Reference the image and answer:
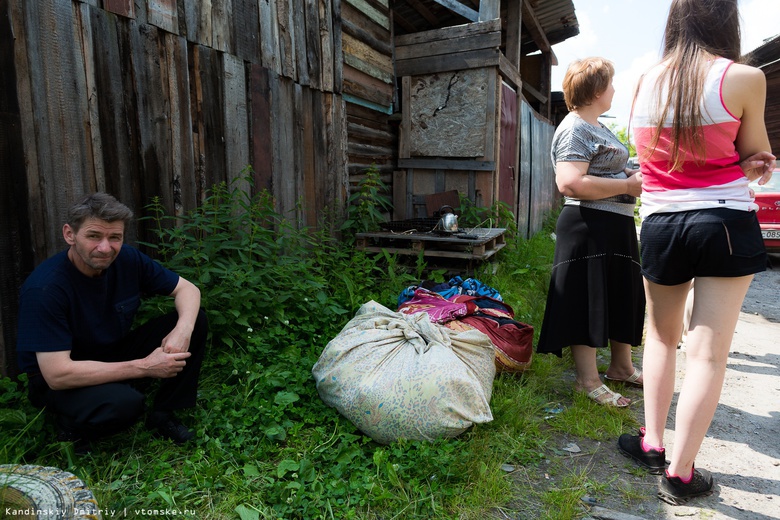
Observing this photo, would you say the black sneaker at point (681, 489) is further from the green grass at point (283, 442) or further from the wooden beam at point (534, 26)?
the wooden beam at point (534, 26)

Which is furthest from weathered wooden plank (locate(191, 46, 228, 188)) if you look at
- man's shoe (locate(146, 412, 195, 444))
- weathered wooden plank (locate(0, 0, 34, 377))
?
man's shoe (locate(146, 412, 195, 444))

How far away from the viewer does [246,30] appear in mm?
4262

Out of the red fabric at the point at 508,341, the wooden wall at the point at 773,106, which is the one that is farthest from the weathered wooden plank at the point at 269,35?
the wooden wall at the point at 773,106

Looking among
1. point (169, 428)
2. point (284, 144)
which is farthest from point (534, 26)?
point (169, 428)

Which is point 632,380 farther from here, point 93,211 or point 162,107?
point 162,107

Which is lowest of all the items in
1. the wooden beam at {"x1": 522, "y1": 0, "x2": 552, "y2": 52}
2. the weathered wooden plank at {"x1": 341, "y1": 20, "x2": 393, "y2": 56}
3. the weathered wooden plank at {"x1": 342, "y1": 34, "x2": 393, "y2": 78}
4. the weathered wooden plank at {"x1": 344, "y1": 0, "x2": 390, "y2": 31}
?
the weathered wooden plank at {"x1": 342, "y1": 34, "x2": 393, "y2": 78}

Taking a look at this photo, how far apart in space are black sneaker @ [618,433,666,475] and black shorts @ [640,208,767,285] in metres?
0.94

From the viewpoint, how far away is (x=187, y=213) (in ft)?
12.5

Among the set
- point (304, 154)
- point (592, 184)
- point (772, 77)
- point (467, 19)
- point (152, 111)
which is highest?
point (772, 77)

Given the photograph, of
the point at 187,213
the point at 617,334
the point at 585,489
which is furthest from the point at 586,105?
the point at 187,213

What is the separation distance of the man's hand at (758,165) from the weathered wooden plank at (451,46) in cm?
496

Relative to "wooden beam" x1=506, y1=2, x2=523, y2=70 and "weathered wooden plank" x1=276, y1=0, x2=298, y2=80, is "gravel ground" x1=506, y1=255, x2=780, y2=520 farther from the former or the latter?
"wooden beam" x1=506, y1=2, x2=523, y2=70

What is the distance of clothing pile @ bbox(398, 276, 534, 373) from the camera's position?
3393mm

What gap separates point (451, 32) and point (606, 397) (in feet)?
17.4
